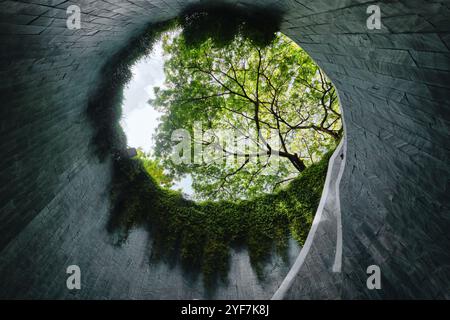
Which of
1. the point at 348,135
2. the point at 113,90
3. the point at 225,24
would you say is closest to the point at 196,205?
the point at 113,90

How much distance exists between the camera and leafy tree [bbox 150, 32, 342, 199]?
32.4ft

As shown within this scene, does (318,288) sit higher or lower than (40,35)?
lower

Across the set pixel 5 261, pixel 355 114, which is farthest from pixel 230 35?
pixel 5 261

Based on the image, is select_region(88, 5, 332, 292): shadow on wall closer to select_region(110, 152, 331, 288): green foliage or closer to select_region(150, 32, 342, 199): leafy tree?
select_region(110, 152, 331, 288): green foliage

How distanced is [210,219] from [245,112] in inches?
208

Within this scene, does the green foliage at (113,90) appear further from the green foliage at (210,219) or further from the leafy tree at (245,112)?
the leafy tree at (245,112)

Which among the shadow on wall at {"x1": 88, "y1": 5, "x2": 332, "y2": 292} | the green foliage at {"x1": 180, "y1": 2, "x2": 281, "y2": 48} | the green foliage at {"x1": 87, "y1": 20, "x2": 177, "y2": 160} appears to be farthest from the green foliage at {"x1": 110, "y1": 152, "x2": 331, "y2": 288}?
the green foliage at {"x1": 180, "y1": 2, "x2": 281, "y2": 48}

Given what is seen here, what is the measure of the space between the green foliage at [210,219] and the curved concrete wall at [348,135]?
2.09 meters

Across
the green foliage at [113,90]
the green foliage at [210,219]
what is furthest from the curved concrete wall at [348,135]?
the green foliage at [210,219]

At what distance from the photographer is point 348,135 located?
4109 millimetres

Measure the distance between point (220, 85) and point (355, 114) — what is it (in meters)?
7.62

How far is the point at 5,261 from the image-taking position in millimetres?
3436

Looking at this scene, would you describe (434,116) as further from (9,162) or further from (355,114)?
(9,162)

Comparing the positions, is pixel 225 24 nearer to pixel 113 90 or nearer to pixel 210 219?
pixel 113 90
